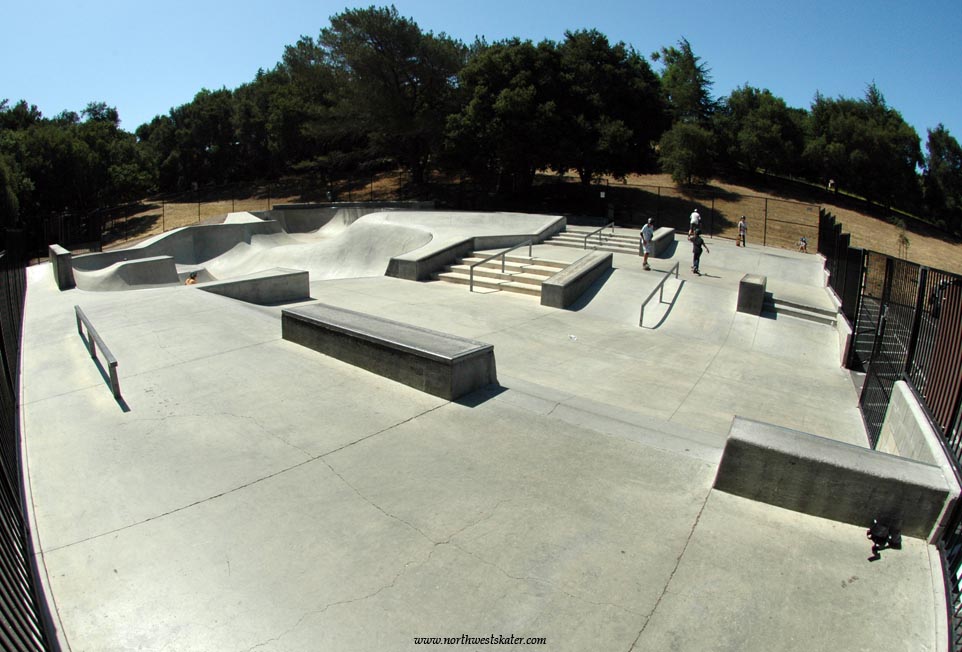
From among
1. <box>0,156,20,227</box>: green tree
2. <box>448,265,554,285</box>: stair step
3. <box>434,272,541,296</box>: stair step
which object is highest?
<box>0,156,20,227</box>: green tree

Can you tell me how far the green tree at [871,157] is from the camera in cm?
4500

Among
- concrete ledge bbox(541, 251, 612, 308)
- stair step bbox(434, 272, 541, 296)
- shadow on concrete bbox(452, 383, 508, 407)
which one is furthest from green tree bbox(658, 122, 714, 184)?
shadow on concrete bbox(452, 383, 508, 407)

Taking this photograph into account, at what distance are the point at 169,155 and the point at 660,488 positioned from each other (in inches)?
2694

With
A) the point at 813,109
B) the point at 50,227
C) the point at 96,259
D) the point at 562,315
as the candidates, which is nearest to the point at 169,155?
the point at 50,227

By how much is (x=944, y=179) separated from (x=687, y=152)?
28778mm

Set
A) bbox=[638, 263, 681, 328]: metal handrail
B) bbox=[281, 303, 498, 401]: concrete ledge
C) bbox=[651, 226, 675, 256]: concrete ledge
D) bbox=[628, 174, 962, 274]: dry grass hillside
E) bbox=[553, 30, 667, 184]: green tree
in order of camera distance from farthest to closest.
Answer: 1. bbox=[628, 174, 962, 274]: dry grass hillside
2. bbox=[553, 30, 667, 184]: green tree
3. bbox=[651, 226, 675, 256]: concrete ledge
4. bbox=[638, 263, 681, 328]: metal handrail
5. bbox=[281, 303, 498, 401]: concrete ledge

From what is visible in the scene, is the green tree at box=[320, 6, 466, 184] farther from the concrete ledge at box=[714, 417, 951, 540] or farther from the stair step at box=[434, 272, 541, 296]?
the concrete ledge at box=[714, 417, 951, 540]

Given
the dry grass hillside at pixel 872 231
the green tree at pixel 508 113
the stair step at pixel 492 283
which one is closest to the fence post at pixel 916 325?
the stair step at pixel 492 283

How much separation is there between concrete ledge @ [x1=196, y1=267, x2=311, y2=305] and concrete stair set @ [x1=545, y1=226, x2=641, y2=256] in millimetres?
10342

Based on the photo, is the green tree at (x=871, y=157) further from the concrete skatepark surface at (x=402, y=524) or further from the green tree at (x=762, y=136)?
the concrete skatepark surface at (x=402, y=524)

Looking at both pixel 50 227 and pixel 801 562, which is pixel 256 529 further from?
pixel 50 227

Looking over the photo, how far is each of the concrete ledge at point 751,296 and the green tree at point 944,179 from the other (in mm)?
46651

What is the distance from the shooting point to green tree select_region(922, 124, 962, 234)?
48.6 m

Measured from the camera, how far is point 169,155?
60281 mm
